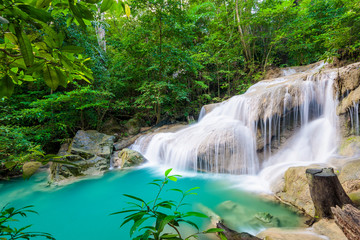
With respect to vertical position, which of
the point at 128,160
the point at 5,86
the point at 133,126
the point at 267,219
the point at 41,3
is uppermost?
the point at 41,3

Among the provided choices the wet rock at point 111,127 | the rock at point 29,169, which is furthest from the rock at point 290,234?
the wet rock at point 111,127

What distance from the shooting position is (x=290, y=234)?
2.27m

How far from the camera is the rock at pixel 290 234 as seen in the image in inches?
85.7

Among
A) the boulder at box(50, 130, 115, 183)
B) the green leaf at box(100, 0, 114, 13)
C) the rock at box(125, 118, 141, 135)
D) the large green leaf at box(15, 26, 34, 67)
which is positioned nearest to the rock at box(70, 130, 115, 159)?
the boulder at box(50, 130, 115, 183)

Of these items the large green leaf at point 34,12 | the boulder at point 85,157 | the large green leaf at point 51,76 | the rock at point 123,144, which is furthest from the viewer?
the rock at point 123,144

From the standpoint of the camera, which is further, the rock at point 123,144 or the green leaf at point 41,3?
the rock at point 123,144

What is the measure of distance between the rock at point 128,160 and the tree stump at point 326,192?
18.8 feet

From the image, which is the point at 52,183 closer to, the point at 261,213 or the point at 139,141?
the point at 139,141

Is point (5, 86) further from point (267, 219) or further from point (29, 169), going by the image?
point (267, 219)

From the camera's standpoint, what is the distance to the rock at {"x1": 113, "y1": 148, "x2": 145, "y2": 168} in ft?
21.8

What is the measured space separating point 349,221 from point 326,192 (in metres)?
0.71

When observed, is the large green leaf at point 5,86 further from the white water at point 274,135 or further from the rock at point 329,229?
the white water at point 274,135

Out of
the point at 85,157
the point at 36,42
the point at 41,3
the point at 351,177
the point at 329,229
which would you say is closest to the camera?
the point at 41,3

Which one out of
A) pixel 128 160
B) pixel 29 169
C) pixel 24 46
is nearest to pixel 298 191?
pixel 29 169
